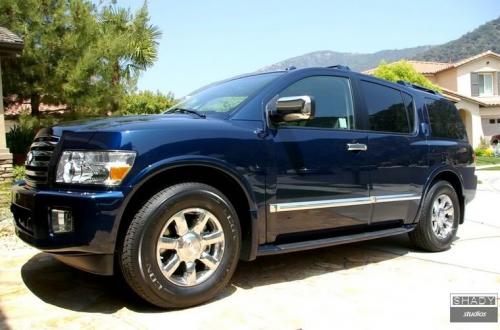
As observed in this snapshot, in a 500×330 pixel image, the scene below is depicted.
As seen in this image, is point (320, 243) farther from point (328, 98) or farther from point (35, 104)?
point (35, 104)

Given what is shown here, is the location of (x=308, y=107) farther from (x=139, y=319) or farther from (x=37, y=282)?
(x=37, y=282)

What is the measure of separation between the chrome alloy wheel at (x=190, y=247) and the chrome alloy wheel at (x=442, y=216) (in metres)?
2.84

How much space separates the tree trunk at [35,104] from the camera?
13.9 meters

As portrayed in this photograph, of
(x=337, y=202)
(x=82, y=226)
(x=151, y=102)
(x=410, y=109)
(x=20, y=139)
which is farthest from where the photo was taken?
(x=151, y=102)

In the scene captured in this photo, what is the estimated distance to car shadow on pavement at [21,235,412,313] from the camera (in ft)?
11.8

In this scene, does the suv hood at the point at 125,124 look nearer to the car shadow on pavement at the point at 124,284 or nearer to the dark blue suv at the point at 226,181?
the dark blue suv at the point at 226,181

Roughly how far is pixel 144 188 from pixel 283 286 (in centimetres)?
144

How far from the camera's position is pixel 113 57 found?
14633mm

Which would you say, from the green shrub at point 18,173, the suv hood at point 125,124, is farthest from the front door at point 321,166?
the green shrub at point 18,173

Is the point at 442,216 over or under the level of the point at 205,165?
under

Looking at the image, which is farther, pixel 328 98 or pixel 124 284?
pixel 328 98

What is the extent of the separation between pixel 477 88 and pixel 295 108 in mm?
36153

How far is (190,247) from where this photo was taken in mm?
3451

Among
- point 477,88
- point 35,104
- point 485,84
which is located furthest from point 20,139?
point 485,84
